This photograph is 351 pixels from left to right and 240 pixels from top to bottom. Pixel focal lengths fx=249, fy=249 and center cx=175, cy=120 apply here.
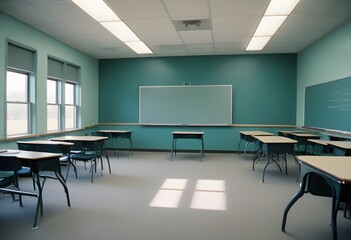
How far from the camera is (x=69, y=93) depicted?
7031 mm

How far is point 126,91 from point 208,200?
5.57m

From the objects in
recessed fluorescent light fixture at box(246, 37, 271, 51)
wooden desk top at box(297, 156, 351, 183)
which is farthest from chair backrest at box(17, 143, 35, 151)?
recessed fluorescent light fixture at box(246, 37, 271, 51)

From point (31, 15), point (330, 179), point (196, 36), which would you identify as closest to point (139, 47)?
point (196, 36)

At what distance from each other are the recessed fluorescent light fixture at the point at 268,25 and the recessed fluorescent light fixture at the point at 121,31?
9.21ft

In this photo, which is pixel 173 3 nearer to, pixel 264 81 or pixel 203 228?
pixel 203 228

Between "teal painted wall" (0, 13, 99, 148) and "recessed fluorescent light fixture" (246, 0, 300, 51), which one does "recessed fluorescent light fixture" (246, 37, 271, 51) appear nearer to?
"recessed fluorescent light fixture" (246, 0, 300, 51)

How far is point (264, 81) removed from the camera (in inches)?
303

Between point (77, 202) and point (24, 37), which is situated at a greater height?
point (24, 37)

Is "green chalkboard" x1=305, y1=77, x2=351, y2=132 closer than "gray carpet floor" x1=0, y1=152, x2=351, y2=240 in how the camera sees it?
No

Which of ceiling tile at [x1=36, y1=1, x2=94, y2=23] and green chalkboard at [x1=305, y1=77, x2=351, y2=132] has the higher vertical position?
ceiling tile at [x1=36, y1=1, x2=94, y2=23]

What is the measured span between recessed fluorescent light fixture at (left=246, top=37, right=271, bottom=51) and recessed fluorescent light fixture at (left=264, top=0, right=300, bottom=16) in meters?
1.61

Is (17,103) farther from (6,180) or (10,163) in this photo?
(10,163)

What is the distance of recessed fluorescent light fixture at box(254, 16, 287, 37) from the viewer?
15.6ft

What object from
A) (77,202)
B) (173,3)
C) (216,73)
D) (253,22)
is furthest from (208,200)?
(216,73)
